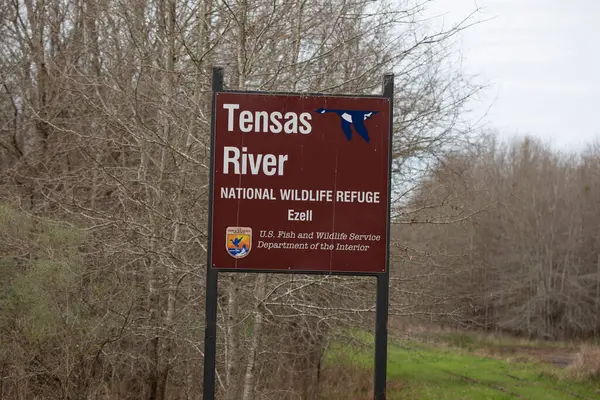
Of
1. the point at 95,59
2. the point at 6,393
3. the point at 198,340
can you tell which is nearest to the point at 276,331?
the point at 198,340

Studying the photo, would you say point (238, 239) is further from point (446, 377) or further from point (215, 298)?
point (446, 377)

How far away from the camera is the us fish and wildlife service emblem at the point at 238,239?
6109 millimetres

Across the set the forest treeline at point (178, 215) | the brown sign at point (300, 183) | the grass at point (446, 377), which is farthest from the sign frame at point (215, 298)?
the grass at point (446, 377)

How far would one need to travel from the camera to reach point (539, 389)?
23234 mm

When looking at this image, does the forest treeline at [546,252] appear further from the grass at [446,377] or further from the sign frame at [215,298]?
the sign frame at [215,298]

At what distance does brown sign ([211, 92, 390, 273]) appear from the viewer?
611cm

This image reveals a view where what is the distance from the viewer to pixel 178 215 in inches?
352

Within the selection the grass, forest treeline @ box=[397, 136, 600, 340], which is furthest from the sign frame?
forest treeline @ box=[397, 136, 600, 340]

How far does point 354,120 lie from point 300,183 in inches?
26.3

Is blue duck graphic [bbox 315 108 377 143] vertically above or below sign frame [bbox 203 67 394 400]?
above

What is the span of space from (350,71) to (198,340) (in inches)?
159

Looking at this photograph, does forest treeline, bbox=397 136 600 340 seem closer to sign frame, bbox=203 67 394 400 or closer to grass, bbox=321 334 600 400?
grass, bbox=321 334 600 400

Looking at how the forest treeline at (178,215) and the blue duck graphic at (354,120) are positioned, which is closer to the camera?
the blue duck graphic at (354,120)

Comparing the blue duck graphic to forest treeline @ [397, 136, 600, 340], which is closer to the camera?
the blue duck graphic
